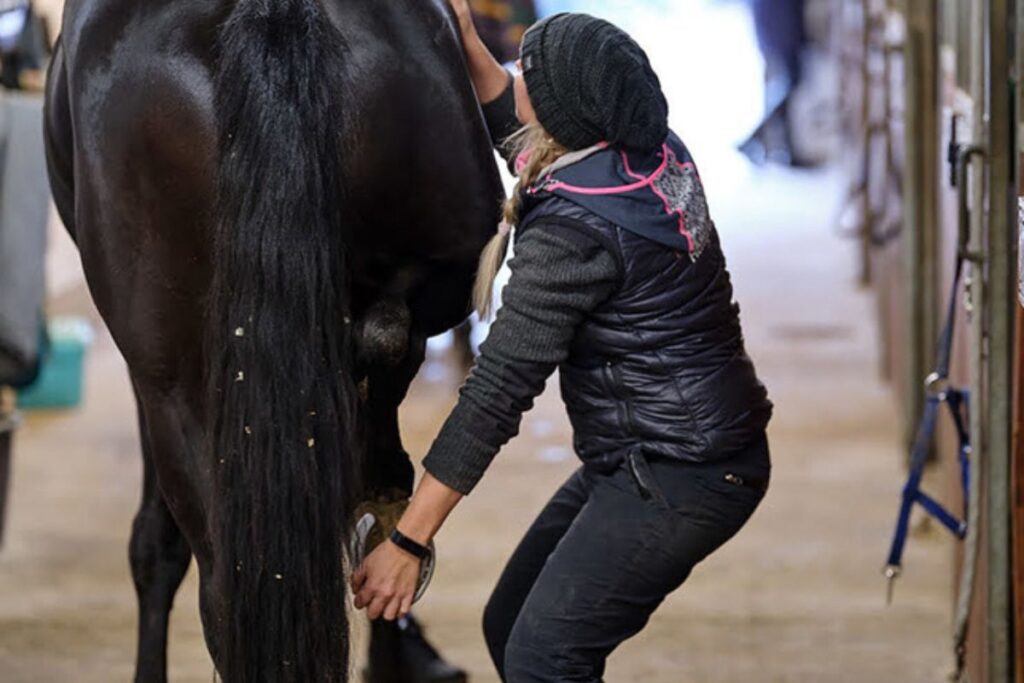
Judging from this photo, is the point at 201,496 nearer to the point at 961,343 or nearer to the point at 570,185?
the point at 570,185

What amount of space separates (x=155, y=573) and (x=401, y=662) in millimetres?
526

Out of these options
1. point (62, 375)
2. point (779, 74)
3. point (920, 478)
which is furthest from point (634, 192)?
point (779, 74)

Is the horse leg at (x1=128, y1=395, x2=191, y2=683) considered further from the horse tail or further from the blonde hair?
the blonde hair

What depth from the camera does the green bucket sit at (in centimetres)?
690

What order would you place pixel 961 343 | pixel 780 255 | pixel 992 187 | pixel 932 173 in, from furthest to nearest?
pixel 780 255 < pixel 932 173 < pixel 961 343 < pixel 992 187

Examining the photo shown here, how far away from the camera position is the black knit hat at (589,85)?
2529 mm

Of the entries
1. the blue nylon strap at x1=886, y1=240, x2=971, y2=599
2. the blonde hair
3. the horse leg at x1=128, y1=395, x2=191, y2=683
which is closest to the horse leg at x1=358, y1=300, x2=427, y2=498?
the blonde hair

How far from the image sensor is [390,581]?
2514 millimetres

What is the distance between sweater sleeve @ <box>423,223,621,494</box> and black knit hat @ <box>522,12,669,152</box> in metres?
0.15

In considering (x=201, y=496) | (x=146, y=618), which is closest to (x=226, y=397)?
(x=201, y=496)

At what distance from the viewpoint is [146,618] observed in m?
3.50

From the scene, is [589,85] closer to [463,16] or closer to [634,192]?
[634,192]

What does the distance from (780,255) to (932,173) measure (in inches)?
190

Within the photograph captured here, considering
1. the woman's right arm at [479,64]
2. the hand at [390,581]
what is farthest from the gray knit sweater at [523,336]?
the woman's right arm at [479,64]
